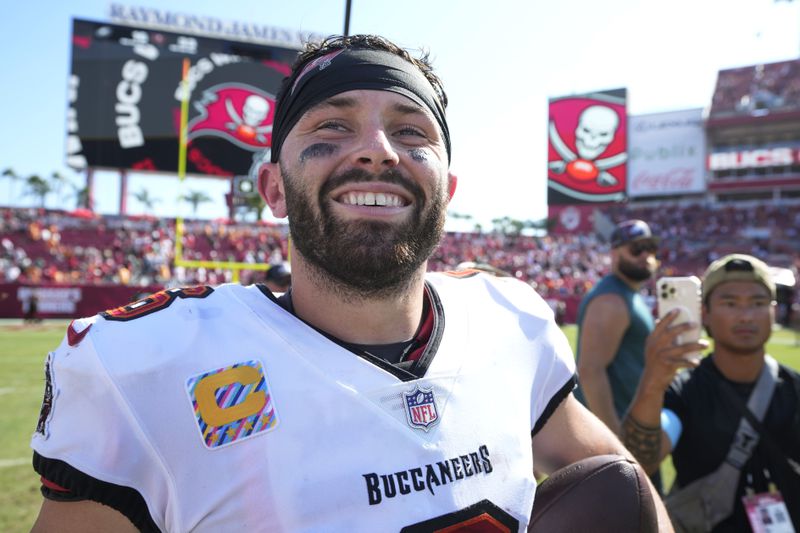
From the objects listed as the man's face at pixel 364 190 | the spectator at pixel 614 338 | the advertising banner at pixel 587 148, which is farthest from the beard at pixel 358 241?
the advertising banner at pixel 587 148

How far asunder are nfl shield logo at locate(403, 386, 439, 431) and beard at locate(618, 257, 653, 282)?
246 cm

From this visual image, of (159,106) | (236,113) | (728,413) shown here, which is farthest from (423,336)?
(159,106)

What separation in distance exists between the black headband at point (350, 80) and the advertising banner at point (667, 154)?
40735 mm

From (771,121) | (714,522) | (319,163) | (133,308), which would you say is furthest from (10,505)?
(771,121)

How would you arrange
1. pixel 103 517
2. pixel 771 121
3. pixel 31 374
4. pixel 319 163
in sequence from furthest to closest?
pixel 771 121, pixel 31 374, pixel 319 163, pixel 103 517

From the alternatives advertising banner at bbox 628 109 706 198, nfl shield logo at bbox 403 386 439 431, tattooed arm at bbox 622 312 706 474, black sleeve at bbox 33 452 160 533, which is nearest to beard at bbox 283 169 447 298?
nfl shield logo at bbox 403 386 439 431

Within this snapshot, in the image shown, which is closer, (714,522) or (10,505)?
(714,522)

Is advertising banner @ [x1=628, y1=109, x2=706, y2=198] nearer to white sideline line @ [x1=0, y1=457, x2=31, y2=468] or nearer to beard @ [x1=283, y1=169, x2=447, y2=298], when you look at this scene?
white sideline line @ [x1=0, y1=457, x2=31, y2=468]

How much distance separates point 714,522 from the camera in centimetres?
222

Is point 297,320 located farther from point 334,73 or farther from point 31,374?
point 31,374

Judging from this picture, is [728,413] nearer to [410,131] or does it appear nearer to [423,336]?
[423,336]

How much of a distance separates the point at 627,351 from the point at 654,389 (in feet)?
3.87

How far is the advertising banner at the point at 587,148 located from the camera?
1172 inches

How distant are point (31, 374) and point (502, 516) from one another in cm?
866
